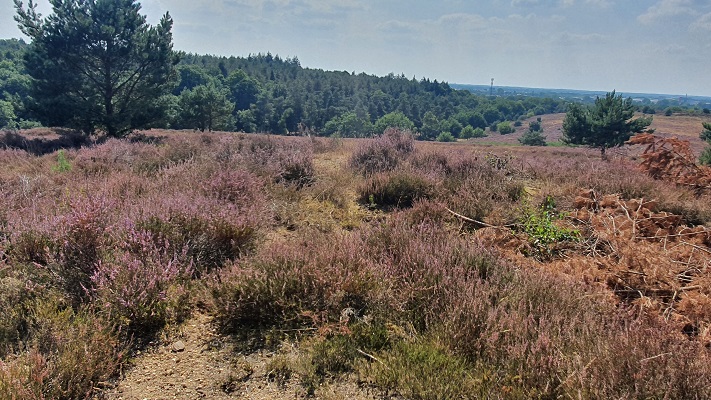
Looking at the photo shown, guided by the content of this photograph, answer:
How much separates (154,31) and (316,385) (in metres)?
20.4

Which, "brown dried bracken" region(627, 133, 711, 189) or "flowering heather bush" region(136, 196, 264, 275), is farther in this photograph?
"brown dried bracken" region(627, 133, 711, 189)

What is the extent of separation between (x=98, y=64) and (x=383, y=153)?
16906 millimetres

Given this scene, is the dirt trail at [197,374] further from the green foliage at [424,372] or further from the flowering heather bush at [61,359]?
the green foliage at [424,372]

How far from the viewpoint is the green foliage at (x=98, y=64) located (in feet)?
53.6

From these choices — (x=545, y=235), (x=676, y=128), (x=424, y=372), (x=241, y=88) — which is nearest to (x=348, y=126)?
(x=241, y=88)

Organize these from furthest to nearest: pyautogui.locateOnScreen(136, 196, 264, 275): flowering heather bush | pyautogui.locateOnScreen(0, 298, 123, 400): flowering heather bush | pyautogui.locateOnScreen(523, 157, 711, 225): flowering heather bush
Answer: pyautogui.locateOnScreen(523, 157, 711, 225): flowering heather bush
pyautogui.locateOnScreen(136, 196, 264, 275): flowering heather bush
pyautogui.locateOnScreen(0, 298, 123, 400): flowering heather bush

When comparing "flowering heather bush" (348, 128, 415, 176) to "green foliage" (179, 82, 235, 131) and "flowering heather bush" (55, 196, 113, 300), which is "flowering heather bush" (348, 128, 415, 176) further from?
"green foliage" (179, 82, 235, 131)

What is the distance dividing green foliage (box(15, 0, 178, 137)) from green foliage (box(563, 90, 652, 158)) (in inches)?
1283

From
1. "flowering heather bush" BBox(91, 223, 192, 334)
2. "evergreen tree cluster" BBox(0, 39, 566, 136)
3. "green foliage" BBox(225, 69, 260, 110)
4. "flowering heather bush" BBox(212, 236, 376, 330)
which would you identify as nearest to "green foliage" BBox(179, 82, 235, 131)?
"evergreen tree cluster" BBox(0, 39, 566, 136)

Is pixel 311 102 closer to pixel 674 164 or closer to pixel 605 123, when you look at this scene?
pixel 605 123

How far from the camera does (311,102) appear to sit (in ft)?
335

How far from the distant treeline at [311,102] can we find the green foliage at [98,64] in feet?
59.2

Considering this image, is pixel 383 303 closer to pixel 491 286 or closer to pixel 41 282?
pixel 491 286

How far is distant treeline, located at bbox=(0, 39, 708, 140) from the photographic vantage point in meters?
54.2
